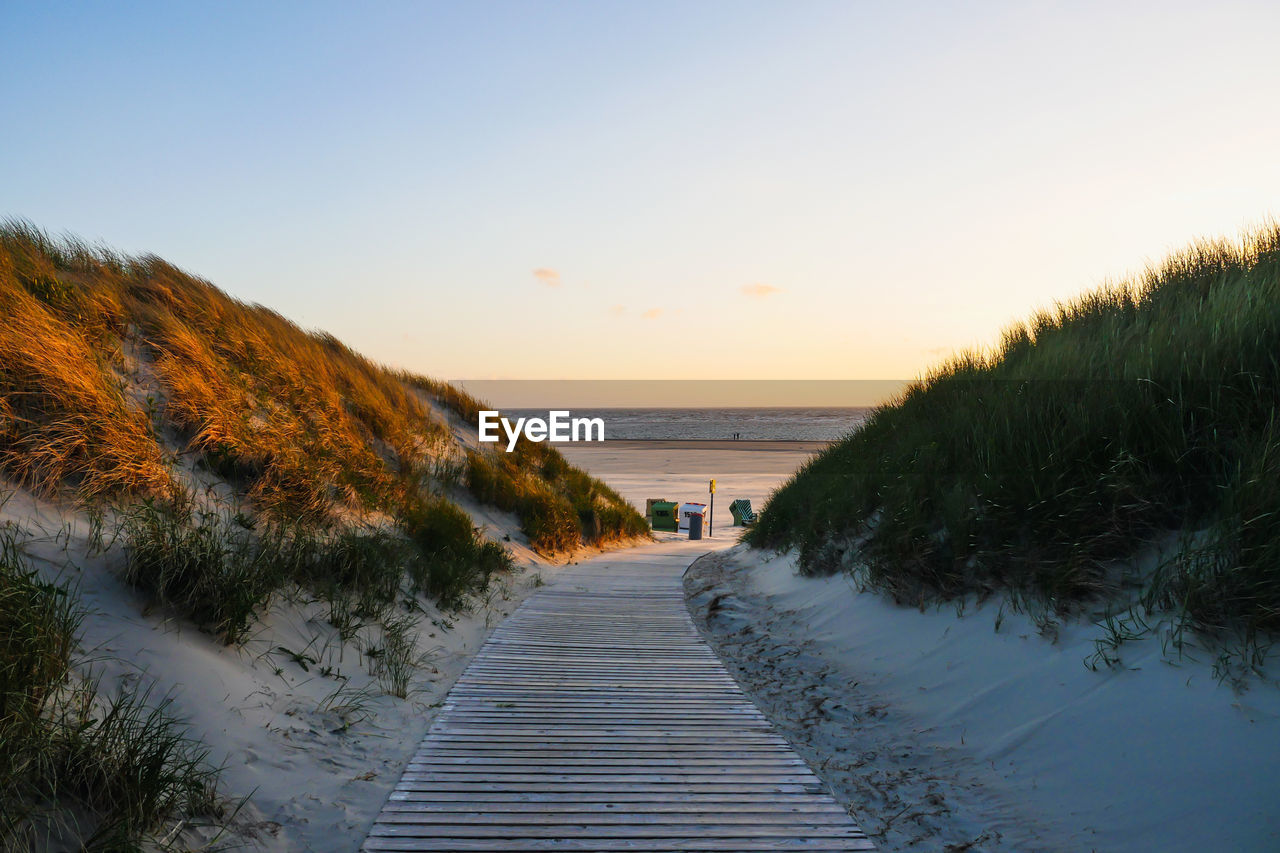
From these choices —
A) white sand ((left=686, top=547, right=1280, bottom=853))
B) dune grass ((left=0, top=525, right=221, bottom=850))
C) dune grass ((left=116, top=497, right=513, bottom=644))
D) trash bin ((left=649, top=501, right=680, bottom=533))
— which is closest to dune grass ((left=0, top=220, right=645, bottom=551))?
dune grass ((left=116, top=497, right=513, bottom=644))

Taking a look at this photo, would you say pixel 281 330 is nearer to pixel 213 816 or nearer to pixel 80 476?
pixel 80 476

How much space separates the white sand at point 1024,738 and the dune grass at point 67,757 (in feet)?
10.6

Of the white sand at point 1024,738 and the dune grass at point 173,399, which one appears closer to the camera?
the white sand at point 1024,738

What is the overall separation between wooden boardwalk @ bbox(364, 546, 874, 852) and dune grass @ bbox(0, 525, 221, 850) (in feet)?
2.96

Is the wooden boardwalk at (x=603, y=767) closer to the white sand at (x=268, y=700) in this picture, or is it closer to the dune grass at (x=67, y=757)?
the white sand at (x=268, y=700)

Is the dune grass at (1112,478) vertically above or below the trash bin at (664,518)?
above

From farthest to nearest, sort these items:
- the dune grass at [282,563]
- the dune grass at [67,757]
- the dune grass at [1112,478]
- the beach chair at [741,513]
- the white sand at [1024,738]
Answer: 1. the beach chair at [741,513]
2. the dune grass at [282,563]
3. the dune grass at [1112,478]
4. the white sand at [1024,738]
5. the dune grass at [67,757]

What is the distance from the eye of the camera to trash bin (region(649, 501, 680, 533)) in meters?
26.1

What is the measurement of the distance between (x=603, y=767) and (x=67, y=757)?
250 centimetres

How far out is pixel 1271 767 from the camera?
2.91 meters

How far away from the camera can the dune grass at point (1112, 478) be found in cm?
371

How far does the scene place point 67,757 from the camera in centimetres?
270

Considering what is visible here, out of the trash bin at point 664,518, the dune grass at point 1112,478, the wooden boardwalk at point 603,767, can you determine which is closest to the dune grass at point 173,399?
the wooden boardwalk at point 603,767

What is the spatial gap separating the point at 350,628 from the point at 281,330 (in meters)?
6.42
